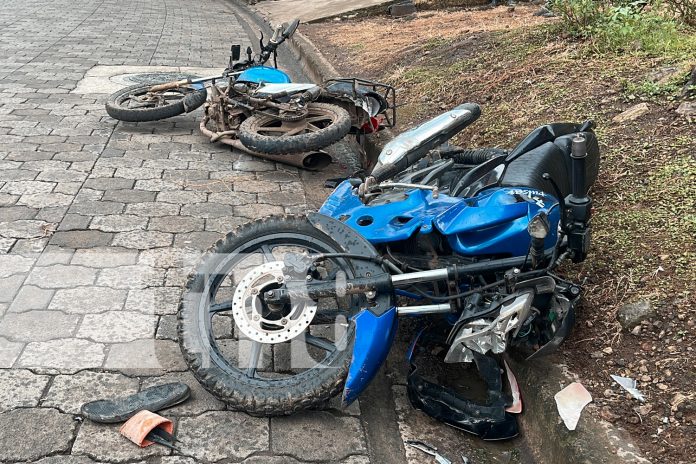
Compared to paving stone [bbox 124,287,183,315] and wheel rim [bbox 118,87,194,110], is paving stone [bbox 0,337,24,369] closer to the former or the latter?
paving stone [bbox 124,287,183,315]

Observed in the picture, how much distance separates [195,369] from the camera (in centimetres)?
294

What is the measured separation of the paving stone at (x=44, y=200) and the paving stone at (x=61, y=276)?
98 centimetres

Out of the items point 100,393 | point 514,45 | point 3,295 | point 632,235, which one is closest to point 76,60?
point 514,45

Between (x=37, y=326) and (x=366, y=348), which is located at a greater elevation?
(x=366, y=348)

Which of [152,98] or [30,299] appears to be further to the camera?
[152,98]

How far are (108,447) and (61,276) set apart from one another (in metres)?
1.53

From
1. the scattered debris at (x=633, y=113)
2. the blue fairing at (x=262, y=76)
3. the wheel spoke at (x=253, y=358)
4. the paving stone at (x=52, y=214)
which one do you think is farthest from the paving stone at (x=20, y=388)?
the scattered debris at (x=633, y=113)

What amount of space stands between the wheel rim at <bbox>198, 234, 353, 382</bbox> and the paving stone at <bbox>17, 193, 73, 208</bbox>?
2.03 meters

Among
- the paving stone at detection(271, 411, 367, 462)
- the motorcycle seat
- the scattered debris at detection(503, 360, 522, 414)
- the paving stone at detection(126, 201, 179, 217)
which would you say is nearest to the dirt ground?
the scattered debris at detection(503, 360, 522, 414)

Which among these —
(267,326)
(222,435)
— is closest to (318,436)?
(222,435)

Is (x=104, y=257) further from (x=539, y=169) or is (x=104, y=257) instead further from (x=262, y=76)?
(x=262, y=76)

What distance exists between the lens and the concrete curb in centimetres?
245

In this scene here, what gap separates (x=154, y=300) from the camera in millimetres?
3750

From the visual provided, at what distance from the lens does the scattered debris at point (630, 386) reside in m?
2.68
